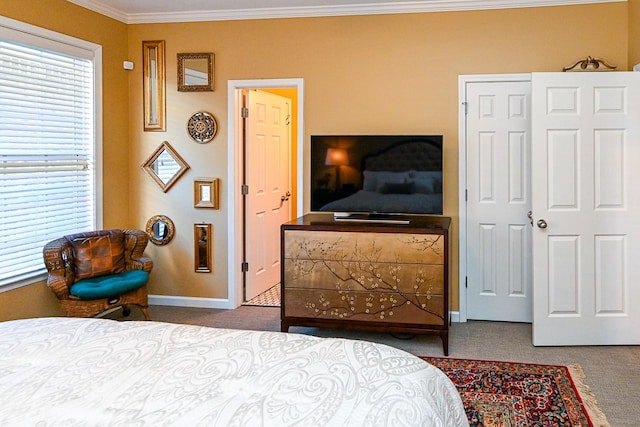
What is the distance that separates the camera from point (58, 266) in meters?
3.90

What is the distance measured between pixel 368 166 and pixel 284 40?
4.59 feet

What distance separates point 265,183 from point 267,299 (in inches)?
44.7

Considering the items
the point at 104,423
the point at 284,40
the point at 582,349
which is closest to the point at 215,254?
the point at 284,40

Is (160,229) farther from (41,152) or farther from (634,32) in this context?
(634,32)

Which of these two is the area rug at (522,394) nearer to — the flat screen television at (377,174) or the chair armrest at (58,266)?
the flat screen television at (377,174)

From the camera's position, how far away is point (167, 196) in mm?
5016

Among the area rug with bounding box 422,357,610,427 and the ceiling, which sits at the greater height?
the ceiling

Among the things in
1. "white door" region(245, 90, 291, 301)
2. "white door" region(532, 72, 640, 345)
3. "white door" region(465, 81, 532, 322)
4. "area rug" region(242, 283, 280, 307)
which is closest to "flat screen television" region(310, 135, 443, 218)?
"white door" region(465, 81, 532, 322)

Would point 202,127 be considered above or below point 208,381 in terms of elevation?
above

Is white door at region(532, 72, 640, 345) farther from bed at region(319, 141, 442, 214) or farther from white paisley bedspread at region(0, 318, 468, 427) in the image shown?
white paisley bedspread at region(0, 318, 468, 427)

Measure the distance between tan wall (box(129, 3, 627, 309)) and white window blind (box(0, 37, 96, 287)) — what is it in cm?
63

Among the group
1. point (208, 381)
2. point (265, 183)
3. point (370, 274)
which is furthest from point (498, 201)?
point (208, 381)

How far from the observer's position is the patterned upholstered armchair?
12.8 feet

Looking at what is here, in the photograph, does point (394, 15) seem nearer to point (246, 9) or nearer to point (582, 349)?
point (246, 9)
